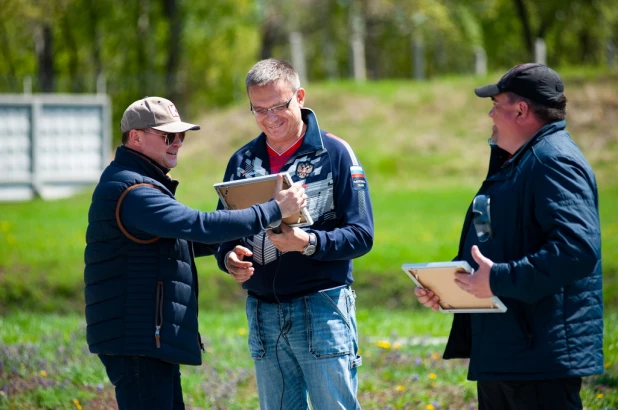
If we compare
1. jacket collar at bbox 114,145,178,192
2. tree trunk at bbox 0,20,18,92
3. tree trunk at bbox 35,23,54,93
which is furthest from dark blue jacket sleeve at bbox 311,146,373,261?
tree trunk at bbox 0,20,18,92

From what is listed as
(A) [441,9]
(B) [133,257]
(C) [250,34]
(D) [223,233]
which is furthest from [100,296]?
(C) [250,34]

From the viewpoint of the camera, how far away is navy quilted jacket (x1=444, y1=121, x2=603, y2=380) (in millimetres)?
3303

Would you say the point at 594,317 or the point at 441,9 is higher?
the point at 441,9

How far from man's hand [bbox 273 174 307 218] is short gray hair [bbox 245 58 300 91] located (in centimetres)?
50

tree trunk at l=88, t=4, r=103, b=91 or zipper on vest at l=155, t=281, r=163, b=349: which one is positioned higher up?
tree trunk at l=88, t=4, r=103, b=91

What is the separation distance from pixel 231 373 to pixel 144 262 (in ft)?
10.0

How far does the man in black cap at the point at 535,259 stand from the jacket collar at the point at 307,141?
2.76ft

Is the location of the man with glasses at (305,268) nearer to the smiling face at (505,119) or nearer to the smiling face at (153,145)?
the smiling face at (153,145)

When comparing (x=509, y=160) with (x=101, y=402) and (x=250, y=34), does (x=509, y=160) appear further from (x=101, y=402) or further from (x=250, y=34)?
(x=250, y=34)

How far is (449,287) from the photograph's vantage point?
145 inches

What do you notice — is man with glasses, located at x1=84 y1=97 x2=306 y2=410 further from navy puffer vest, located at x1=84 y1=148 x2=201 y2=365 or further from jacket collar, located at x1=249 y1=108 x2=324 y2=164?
jacket collar, located at x1=249 y1=108 x2=324 y2=164

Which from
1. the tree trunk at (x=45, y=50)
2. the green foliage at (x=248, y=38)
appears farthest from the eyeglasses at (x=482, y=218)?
the tree trunk at (x=45, y=50)

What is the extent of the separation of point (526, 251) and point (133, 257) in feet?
5.89

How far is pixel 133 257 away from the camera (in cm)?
397
